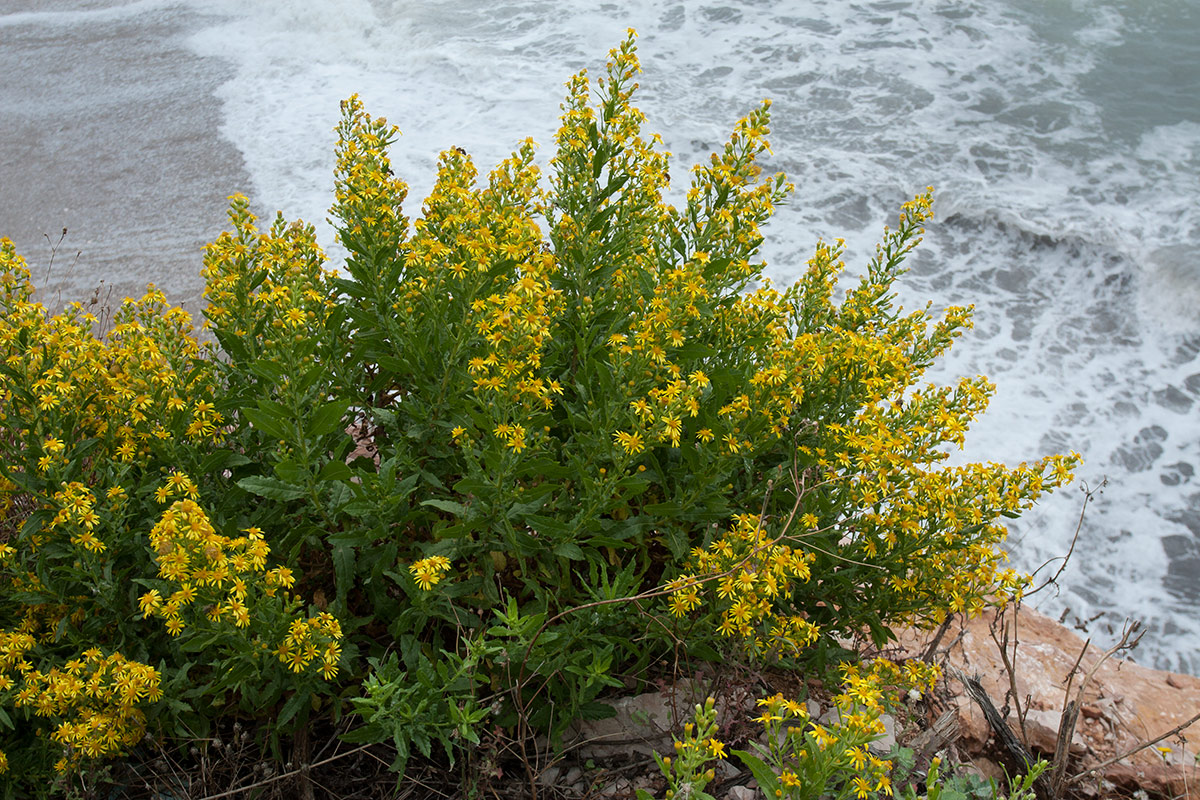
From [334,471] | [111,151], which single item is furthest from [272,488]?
[111,151]

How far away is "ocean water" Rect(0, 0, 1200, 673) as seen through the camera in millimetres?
7109

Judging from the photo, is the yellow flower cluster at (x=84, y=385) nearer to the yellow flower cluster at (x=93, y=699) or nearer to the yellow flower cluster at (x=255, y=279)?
the yellow flower cluster at (x=255, y=279)

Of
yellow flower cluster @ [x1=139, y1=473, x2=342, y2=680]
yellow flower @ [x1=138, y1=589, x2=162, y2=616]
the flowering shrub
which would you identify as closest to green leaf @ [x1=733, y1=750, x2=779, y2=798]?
the flowering shrub

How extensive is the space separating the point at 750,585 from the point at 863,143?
8.92 metres

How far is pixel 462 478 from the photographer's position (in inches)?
112

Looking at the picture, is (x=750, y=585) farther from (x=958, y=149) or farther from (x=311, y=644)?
(x=958, y=149)

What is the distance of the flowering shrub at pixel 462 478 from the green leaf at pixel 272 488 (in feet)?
0.05

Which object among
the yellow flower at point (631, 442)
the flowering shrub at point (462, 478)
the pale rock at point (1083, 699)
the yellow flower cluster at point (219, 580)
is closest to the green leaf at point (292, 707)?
the flowering shrub at point (462, 478)

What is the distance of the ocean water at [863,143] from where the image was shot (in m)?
7.11

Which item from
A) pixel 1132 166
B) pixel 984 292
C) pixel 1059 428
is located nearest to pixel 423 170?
pixel 984 292

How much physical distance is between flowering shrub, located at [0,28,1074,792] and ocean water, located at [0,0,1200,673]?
135 inches

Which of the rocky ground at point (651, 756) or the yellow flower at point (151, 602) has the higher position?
the yellow flower at point (151, 602)

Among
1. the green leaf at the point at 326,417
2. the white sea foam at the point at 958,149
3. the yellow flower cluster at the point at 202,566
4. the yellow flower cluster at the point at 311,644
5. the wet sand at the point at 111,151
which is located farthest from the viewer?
the wet sand at the point at 111,151

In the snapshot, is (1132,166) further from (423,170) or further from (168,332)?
(168,332)
